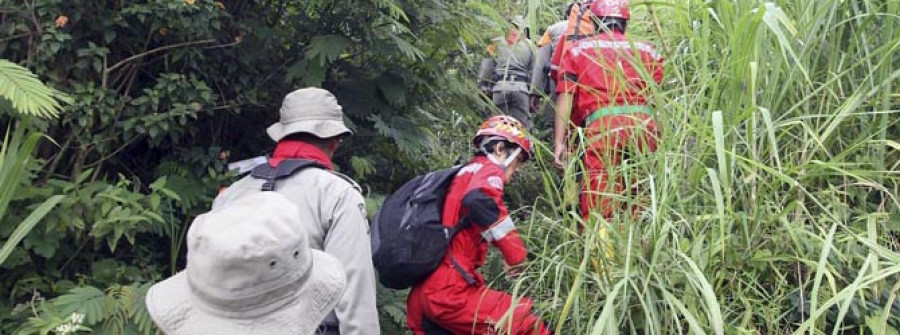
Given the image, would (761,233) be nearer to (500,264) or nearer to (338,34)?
(500,264)

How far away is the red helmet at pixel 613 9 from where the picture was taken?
464 cm

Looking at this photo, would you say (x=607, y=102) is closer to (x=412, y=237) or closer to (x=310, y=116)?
(x=412, y=237)

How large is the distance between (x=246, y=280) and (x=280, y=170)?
1.43 meters

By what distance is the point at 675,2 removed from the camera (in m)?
3.89

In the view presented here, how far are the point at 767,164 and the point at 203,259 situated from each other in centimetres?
222

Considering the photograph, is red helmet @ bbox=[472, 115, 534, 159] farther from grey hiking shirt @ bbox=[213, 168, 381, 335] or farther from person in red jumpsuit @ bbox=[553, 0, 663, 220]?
grey hiking shirt @ bbox=[213, 168, 381, 335]

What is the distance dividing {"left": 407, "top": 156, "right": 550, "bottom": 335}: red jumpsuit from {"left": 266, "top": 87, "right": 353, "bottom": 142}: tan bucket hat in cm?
59

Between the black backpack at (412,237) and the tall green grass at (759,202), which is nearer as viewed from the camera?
the tall green grass at (759,202)

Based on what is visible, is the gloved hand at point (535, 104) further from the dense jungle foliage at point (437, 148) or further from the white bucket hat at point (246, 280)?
the white bucket hat at point (246, 280)

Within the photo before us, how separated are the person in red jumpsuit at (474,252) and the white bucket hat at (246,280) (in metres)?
1.64

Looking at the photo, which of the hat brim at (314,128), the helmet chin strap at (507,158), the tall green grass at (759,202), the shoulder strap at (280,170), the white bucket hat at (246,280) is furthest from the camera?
the helmet chin strap at (507,158)

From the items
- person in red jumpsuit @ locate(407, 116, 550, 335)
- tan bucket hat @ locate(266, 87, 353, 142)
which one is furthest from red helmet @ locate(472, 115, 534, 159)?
tan bucket hat @ locate(266, 87, 353, 142)

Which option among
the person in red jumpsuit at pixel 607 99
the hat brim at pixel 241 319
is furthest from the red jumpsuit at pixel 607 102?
the hat brim at pixel 241 319

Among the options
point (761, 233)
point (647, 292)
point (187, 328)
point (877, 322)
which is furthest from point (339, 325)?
point (877, 322)
